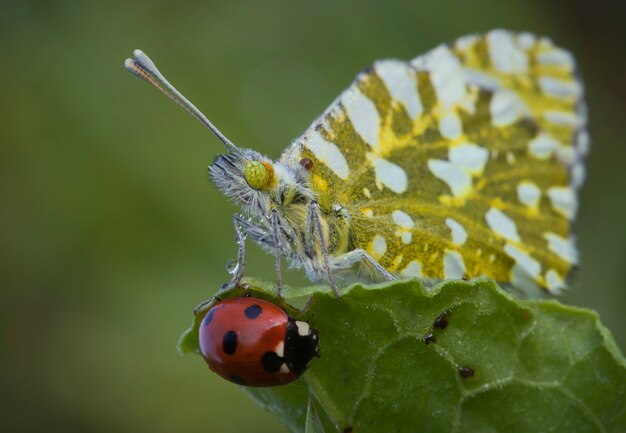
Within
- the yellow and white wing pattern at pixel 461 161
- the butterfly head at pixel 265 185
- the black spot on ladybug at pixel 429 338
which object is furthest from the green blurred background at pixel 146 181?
the black spot on ladybug at pixel 429 338

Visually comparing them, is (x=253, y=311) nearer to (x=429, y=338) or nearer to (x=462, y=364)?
(x=429, y=338)

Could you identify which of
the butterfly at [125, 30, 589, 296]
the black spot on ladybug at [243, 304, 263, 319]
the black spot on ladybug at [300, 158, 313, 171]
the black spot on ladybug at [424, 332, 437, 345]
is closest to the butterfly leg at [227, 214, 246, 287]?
the butterfly at [125, 30, 589, 296]

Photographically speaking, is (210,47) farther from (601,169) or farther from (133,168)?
(601,169)

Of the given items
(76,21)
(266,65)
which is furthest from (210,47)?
(76,21)

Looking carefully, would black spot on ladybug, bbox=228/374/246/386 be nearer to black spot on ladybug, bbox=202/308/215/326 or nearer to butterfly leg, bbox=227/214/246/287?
black spot on ladybug, bbox=202/308/215/326

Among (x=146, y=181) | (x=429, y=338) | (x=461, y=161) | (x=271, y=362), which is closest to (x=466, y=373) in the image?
(x=429, y=338)
